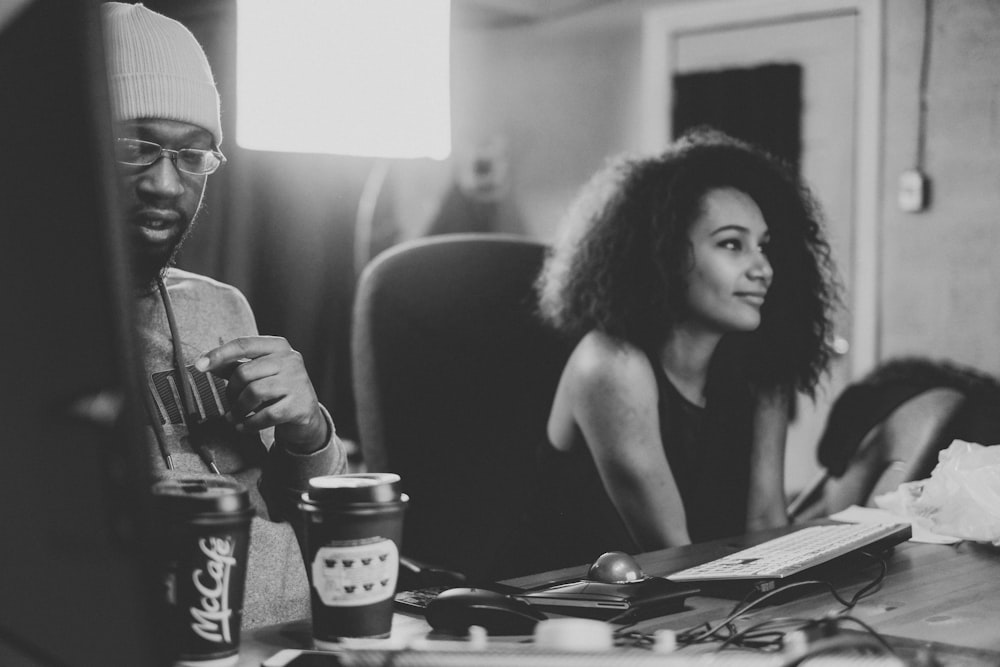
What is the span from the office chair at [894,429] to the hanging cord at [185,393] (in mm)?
1333

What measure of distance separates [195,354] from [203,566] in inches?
26.5

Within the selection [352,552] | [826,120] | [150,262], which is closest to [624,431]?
[150,262]

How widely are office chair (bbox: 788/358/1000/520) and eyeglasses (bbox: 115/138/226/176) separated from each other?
1428 mm

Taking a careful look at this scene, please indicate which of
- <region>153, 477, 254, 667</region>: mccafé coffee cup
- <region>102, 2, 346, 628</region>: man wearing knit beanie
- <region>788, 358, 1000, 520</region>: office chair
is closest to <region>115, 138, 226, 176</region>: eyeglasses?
<region>102, 2, 346, 628</region>: man wearing knit beanie

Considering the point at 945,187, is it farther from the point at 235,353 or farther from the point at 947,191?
the point at 235,353

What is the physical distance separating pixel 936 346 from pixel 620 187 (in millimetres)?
1296

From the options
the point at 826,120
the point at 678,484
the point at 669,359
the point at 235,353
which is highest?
the point at 826,120

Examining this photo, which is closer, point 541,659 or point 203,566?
point 541,659

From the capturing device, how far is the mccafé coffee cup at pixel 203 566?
71 centimetres

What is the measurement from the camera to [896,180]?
3014 mm

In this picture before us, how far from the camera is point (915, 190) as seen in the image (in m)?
2.95

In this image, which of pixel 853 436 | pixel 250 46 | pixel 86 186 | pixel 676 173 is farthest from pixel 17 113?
pixel 853 436

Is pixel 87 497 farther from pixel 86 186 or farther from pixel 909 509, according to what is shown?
pixel 909 509

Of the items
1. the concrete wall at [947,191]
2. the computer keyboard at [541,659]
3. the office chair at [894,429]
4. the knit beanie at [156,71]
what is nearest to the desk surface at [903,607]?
the computer keyboard at [541,659]
